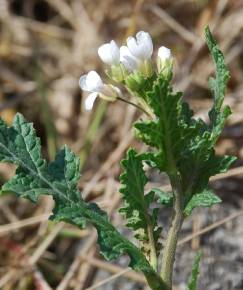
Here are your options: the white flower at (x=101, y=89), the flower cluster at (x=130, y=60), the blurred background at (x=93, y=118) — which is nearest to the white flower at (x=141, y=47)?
the flower cluster at (x=130, y=60)

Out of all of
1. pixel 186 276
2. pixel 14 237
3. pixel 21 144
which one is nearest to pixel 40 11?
pixel 14 237

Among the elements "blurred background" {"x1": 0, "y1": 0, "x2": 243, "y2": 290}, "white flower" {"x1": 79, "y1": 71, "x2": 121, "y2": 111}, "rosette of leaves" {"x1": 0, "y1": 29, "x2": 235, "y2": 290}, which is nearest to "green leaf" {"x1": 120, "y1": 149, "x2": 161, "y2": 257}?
"rosette of leaves" {"x1": 0, "y1": 29, "x2": 235, "y2": 290}

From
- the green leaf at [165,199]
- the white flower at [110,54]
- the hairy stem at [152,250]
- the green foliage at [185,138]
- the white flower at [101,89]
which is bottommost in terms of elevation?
the hairy stem at [152,250]

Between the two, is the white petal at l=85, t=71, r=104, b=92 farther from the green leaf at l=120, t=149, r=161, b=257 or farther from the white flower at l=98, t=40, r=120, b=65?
the green leaf at l=120, t=149, r=161, b=257

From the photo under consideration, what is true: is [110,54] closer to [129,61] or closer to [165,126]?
[129,61]

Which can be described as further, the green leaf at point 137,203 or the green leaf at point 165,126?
the green leaf at point 137,203

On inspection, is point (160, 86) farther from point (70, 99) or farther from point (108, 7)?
point (108, 7)

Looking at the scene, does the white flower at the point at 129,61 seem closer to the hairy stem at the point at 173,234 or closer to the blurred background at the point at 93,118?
the hairy stem at the point at 173,234
